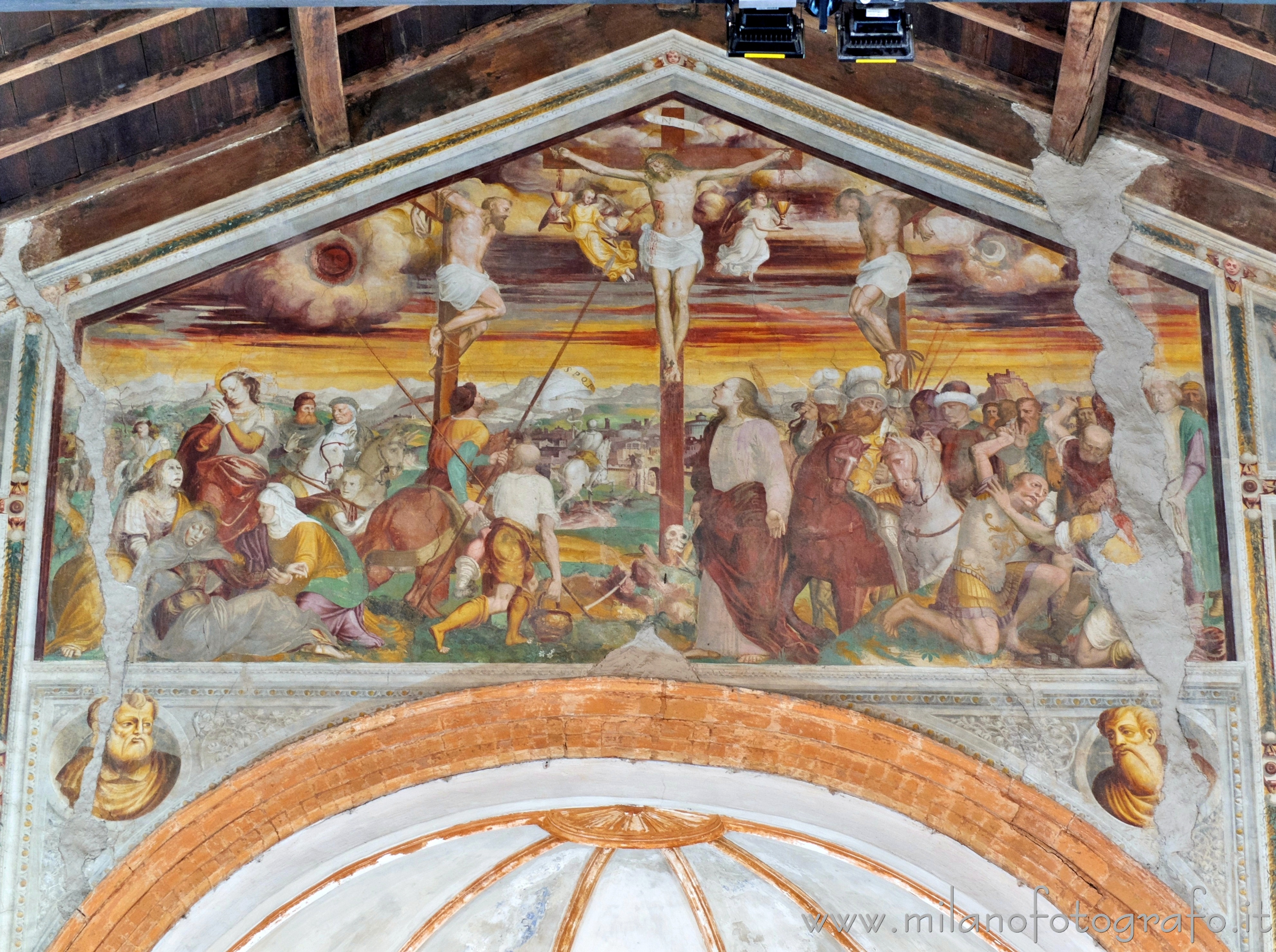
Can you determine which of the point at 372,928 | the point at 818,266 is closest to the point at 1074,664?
the point at 818,266

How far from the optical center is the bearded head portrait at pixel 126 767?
21.7 feet

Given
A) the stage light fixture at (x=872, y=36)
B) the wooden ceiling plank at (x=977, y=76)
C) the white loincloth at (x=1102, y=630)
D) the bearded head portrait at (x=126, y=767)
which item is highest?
the wooden ceiling plank at (x=977, y=76)

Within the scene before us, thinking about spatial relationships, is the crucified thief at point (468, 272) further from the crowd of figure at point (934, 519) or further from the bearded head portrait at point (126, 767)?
the bearded head portrait at point (126, 767)

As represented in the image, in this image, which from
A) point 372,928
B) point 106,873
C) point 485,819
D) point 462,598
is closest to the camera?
point 106,873

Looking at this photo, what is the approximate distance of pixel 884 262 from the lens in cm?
747

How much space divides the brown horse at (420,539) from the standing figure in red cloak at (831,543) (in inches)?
58.8

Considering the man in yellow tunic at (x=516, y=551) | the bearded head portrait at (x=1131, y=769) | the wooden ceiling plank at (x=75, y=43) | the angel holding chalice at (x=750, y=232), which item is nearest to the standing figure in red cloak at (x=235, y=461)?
the man in yellow tunic at (x=516, y=551)

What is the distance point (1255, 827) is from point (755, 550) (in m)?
2.57

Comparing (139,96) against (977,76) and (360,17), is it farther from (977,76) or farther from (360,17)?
(977,76)

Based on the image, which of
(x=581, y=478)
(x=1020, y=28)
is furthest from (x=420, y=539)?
(x=1020, y=28)

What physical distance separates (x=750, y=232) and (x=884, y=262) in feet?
2.29

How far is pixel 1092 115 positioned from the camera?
710 centimetres

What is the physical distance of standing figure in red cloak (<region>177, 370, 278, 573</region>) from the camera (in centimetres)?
702

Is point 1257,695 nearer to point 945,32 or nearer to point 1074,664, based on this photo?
point 1074,664
